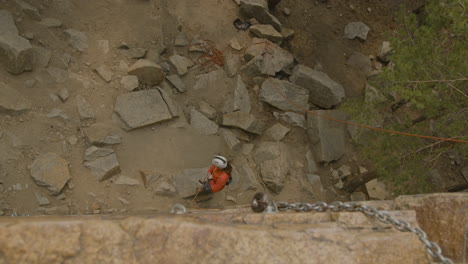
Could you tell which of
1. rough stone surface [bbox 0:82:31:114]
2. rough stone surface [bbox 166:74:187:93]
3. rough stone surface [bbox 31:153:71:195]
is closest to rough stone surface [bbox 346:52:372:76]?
rough stone surface [bbox 166:74:187:93]

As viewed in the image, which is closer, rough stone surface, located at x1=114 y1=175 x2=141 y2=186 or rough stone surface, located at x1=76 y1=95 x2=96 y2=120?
rough stone surface, located at x1=114 y1=175 x2=141 y2=186

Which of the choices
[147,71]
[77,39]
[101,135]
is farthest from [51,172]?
[77,39]

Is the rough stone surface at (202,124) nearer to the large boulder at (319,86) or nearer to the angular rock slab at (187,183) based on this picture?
the angular rock slab at (187,183)

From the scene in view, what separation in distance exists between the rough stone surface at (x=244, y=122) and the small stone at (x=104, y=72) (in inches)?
98.8

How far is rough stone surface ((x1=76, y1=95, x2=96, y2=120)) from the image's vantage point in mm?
6844

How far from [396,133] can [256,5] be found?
5349mm

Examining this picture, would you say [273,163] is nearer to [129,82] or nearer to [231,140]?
[231,140]

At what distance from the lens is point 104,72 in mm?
7383

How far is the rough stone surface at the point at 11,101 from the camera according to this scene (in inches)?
243

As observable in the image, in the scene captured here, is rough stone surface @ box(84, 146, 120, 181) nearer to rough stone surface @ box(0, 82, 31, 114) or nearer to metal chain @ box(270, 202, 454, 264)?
rough stone surface @ box(0, 82, 31, 114)

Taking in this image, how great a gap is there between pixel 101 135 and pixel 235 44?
→ 410 cm

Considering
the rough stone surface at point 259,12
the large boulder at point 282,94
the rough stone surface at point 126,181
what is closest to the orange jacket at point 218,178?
the rough stone surface at point 126,181

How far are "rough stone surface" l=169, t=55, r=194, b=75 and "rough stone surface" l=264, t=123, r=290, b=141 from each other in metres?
2.33

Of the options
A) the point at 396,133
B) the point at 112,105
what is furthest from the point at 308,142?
the point at 112,105
